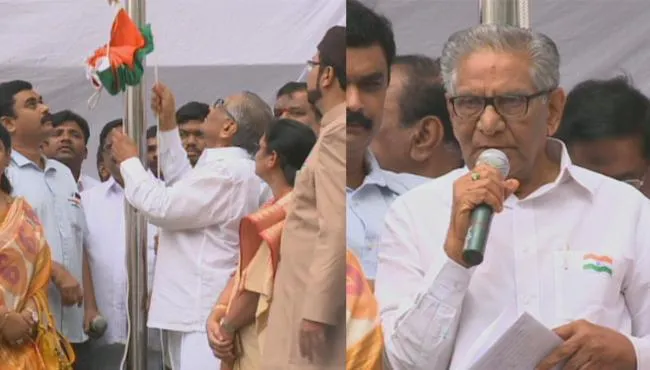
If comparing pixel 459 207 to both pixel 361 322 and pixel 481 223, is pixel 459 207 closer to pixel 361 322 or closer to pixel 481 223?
pixel 481 223

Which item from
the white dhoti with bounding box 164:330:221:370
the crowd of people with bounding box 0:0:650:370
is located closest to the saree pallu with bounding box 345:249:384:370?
the crowd of people with bounding box 0:0:650:370

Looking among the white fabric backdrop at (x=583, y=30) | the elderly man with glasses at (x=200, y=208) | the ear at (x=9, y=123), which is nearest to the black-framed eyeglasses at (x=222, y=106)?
the elderly man with glasses at (x=200, y=208)

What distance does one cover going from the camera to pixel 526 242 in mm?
1562

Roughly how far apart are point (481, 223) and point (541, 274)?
15 cm

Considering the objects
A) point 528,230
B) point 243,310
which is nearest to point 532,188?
point 528,230

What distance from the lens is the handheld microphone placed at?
1.45 m

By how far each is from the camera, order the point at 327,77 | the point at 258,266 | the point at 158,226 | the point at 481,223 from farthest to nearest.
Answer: the point at 158,226
the point at 258,266
the point at 327,77
the point at 481,223

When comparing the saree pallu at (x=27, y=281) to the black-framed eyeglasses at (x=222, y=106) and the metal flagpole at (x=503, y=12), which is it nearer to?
the black-framed eyeglasses at (x=222, y=106)

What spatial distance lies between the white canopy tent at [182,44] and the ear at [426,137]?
4.76ft

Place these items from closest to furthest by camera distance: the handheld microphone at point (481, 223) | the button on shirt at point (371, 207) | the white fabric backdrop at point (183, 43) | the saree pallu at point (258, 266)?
the handheld microphone at point (481, 223) < the button on shirt at point (371, 207) < the saree pallu at point (258, 266) < the white fabric backdrop at point (183, 43)

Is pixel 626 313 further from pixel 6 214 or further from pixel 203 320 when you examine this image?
pixel 6 214

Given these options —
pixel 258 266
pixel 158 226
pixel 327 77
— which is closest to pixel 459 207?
pixel 327 77

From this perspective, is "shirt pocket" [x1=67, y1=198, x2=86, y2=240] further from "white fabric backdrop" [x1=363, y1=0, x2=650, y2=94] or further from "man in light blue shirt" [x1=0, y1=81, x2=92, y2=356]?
"white fabric backdrop" [x1=363, y1=0, x2=650, y2=94]

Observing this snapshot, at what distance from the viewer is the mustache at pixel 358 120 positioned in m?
1.73
